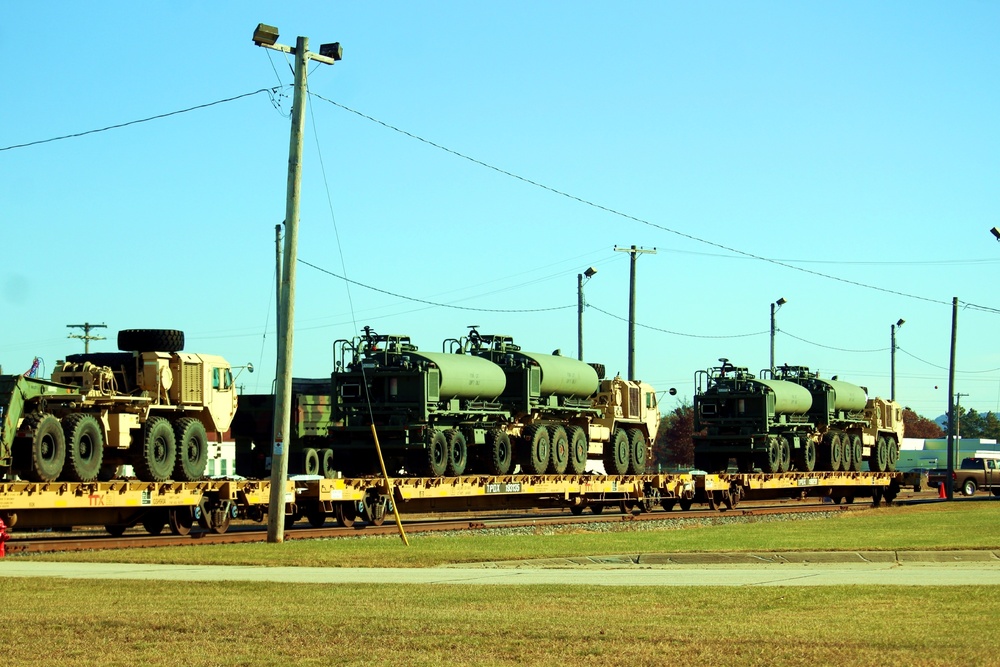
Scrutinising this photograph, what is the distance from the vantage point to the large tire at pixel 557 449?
3625 cm

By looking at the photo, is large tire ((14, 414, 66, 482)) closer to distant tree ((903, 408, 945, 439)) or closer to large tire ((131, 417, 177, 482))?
large tire ((131, 417, 177, 482))

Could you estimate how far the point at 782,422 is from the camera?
4688 cm

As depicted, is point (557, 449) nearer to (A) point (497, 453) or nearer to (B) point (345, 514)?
(A) point (497, 453)

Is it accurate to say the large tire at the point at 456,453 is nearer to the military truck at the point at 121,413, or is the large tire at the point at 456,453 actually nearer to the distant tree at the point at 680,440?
the military truck at the point at 121,413

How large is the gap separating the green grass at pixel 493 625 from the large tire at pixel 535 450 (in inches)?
801

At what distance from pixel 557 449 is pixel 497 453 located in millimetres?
2532

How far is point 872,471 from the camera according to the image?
5381cm

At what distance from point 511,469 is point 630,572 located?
60.5 ft

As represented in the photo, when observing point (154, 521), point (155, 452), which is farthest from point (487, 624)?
point (154, 521)

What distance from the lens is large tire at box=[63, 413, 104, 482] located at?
80.5 feet

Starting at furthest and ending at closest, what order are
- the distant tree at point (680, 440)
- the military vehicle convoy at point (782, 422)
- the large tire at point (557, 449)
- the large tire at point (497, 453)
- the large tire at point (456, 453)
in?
the distant tree at point (680, 440)
the military vehicle convoy at point (782, 422)
the large tire at point (557, 449)
the large tire at point (497, 453)
the large tire at point (456, 453)

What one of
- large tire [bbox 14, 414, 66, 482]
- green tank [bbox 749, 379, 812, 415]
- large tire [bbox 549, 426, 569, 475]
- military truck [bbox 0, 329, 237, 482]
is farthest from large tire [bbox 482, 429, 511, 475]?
green tank [bbox 749, 379, 812, 415]

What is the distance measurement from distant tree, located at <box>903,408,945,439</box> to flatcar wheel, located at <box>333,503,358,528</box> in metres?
129

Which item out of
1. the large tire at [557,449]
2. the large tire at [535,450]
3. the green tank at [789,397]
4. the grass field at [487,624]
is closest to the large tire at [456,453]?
the large tire at [535,450]
